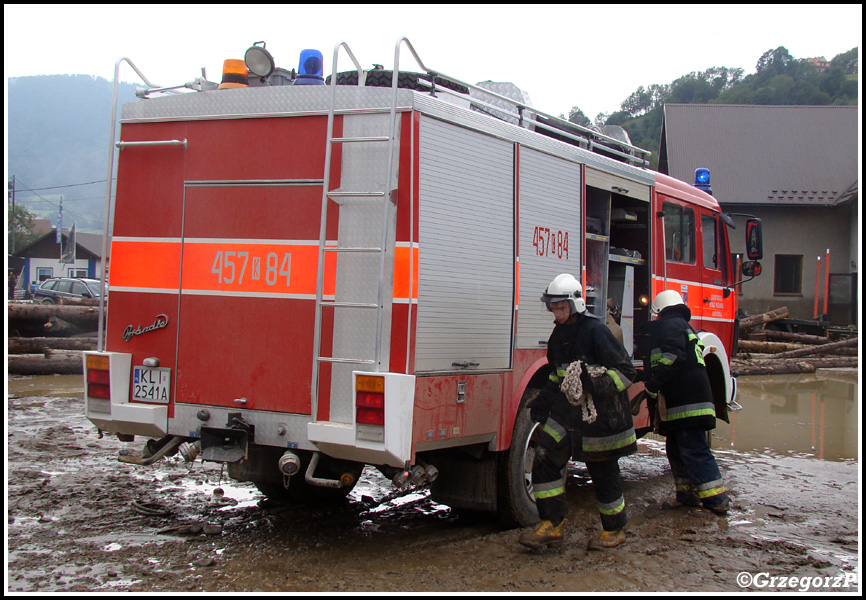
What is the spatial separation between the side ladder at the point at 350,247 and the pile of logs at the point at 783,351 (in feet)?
48.5

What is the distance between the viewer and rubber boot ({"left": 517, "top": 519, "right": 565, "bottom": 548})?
518cm

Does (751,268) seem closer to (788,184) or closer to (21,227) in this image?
(788,184)

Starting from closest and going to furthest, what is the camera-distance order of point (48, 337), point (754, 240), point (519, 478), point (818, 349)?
point (519, 478) < point (754, 240) < point (48, 337) < point (818, 349)

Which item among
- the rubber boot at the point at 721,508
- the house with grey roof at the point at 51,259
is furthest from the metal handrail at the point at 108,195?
the house with grey roof at the point at 51,259

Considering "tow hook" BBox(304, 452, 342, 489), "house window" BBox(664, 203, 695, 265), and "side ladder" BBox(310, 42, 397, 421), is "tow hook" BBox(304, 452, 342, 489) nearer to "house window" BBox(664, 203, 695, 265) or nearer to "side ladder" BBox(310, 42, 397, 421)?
"side ladder" BBox(310, 42, 397, 421)

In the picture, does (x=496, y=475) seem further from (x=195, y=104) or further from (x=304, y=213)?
(x=195, y=104)

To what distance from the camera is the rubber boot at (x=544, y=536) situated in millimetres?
5184

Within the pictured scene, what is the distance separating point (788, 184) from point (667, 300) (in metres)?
28.2

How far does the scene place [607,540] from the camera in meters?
5.36

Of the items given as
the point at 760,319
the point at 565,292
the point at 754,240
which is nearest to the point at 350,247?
the point at 565,292

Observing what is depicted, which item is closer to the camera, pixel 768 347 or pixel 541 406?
pixel 541 406

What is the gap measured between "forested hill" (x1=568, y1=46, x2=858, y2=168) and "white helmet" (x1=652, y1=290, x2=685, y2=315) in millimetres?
37906

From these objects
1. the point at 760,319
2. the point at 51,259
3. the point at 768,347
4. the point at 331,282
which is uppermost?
the point at 51,259

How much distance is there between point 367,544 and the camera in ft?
17.8
